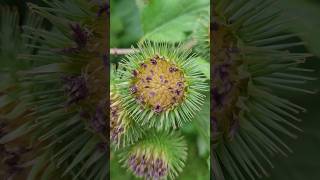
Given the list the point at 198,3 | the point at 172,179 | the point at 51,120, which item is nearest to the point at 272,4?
the point at 198,3

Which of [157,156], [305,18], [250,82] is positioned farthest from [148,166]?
[305,18]

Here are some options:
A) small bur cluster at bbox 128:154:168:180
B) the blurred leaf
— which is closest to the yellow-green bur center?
small bur cluster at bbox 128:154:168:180

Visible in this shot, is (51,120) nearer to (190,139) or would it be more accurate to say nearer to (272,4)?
(190,139)

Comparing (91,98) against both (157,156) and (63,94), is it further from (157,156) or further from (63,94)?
(157,156)

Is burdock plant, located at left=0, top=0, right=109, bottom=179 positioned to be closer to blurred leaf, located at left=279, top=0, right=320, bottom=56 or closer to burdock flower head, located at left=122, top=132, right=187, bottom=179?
burdock flower head, located at left=122, top=132, right=187, bottom=179

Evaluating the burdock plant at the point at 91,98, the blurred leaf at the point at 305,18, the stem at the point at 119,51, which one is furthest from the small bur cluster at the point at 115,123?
the blurred leaf at the point at 305,18

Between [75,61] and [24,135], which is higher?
[75,61]
